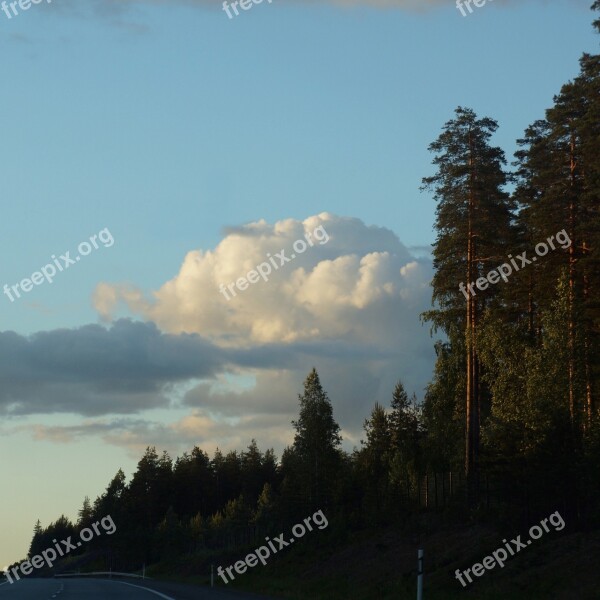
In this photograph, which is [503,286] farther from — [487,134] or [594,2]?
[594,2]

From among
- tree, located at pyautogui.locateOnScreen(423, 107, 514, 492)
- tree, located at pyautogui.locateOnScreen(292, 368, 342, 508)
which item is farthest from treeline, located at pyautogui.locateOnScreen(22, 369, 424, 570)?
tree, located at pyautogui.locateOnScreen(423, 107, 514, 492)

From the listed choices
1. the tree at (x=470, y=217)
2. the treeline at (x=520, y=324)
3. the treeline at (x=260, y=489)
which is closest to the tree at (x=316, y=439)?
the treeline at (x=260, y=489)

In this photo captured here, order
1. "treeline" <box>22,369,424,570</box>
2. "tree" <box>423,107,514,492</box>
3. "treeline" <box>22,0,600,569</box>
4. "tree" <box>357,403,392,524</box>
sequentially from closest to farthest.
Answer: "treeline" <box>22,0,600,569</box>
"tree" <box>423,107,514,492</box>
"tree" <box>357,403,392,524</box>
"treeline" <box>22,369,424,570</box>

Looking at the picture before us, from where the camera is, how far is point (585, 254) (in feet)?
162

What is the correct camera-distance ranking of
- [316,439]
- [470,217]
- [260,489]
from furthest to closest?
[260,489] → [316,439] → [470,217]

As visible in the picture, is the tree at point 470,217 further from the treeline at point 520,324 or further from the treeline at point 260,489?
the treeline at point 260,489

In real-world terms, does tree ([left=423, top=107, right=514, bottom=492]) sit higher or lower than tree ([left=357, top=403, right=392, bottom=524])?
higher

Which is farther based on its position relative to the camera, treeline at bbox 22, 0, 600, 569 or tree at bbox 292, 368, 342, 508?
tree at bbox 292, 368, 342, 508

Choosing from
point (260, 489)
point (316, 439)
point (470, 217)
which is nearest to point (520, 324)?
point (470, 217)

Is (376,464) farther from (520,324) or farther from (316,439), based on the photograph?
(520,324)

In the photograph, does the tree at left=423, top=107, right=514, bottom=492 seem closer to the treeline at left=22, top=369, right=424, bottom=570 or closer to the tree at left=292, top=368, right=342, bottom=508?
the treeline at left=22, top=369, right=424, bottom=570

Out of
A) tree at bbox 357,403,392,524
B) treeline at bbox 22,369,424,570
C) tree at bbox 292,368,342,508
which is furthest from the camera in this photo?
tree at bbox 292,368,342,508

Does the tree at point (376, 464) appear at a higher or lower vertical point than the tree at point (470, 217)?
lower

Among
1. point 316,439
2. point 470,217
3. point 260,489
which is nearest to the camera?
point 470,217
